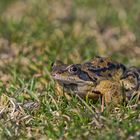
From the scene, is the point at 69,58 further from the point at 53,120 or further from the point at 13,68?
the point at 53,120

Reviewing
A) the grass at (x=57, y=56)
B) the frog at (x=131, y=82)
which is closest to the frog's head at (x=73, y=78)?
the grass at (x=57, y=56)

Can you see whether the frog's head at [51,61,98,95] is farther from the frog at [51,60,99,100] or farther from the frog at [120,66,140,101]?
the frog at [120,66,140,101]

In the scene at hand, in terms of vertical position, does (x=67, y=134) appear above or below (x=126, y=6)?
below

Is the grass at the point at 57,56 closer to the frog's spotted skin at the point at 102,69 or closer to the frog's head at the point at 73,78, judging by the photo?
the frog's head at the point at 73,78

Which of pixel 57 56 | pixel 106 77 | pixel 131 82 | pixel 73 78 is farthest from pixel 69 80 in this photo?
pixel 57 56

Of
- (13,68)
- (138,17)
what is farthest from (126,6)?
(13,68)

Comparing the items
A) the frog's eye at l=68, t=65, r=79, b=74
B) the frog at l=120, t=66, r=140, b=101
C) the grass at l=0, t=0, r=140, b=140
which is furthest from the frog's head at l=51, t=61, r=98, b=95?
the frog at l=120, t=66, r=140, b=101

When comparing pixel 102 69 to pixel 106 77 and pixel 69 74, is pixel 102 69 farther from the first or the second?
pixel 69 74
